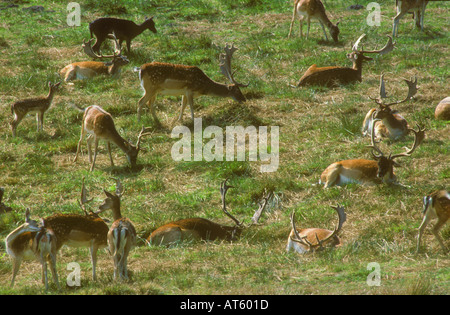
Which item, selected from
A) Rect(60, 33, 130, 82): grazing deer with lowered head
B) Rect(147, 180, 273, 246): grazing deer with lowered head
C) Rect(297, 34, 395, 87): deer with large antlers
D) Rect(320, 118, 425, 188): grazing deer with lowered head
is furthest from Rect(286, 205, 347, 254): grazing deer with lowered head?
Rect(60, 33, 130, 82): grazing deer with lowered head

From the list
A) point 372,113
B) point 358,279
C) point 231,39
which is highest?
point 231,39

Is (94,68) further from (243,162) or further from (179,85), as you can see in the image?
(243,162)

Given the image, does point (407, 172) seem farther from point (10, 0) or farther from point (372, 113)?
point (10, 0)

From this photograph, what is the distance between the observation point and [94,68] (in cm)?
1439

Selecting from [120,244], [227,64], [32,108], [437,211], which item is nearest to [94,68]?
[32,108]

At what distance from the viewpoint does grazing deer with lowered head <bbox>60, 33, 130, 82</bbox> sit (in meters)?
14.2

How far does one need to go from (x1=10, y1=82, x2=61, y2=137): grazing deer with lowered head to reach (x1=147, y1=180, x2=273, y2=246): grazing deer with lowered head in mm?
4574

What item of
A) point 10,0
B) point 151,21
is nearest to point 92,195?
point 151,21

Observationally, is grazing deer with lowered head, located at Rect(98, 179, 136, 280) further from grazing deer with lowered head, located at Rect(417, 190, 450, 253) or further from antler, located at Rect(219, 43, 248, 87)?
antler, located at Rect(219, 43, 248, 87)

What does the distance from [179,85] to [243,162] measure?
2.52 m

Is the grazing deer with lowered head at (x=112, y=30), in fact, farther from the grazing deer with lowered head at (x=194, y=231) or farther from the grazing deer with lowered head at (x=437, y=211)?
the grazing deer with lowered head at (x=437, y=211)

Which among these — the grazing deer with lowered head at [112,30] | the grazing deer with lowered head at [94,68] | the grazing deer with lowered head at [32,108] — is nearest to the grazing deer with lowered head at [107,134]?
the grazing deer with lowered head at [32,108]

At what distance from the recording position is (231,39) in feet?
53.1

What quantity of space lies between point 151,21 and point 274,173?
22.9ft
